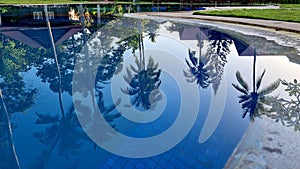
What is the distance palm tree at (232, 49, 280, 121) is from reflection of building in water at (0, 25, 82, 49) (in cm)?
980

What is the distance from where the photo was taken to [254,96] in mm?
7309

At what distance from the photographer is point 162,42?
1493 centimetres

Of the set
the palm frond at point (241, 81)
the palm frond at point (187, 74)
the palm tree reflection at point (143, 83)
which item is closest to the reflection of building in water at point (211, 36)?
the palm frond at point (241, 81)

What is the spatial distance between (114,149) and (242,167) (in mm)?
2323

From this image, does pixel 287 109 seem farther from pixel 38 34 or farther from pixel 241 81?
pixel 38 34

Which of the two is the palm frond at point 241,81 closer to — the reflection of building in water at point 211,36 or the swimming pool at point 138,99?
the swimming pool at point 138,99

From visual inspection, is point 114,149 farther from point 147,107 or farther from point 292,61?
point 292,61

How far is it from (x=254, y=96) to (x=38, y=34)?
1407 centimetres

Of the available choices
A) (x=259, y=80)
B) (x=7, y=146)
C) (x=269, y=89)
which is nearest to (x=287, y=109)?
(x=269, y=89)

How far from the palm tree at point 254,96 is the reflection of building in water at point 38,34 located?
9.80 m

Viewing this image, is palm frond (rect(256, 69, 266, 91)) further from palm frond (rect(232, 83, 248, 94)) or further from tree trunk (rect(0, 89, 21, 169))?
tree trunk (rect(0, 89, 21, 169))

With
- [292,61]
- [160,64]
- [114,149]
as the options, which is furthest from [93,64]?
[292,61]

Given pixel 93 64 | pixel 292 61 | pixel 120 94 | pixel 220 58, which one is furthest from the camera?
pixel 220 58

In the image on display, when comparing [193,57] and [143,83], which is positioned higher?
[193,57]
